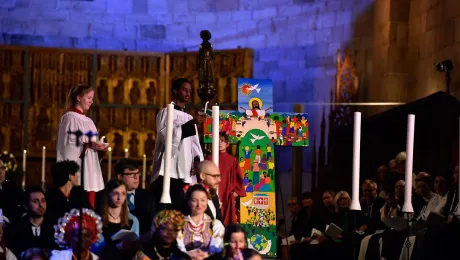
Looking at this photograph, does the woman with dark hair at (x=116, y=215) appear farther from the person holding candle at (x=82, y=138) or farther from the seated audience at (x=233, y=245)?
the person holding candle at (x=82, y=138)

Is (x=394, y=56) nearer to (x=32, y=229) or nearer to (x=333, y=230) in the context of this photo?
(x=333, y=230)

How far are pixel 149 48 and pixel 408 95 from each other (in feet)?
13.7

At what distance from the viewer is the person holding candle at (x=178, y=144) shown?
28.3 feet

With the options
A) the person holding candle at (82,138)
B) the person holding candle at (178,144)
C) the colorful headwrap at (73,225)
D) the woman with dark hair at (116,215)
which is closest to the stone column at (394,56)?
the person holding candle at (178,144)

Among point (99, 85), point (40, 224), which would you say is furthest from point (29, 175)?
point (40, 224)

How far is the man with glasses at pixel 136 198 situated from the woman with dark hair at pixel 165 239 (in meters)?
1.07

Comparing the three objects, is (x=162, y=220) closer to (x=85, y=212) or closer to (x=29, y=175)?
(x=85, y=212)

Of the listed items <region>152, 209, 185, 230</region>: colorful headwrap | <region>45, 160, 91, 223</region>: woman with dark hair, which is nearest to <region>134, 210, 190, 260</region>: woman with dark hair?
<region>152, 209, 185, 230</region>: colorful headwrap

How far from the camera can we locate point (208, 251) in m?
6.54

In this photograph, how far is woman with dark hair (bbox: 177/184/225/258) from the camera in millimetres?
6594

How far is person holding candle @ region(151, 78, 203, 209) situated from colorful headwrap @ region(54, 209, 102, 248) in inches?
75.9

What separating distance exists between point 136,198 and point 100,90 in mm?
6768

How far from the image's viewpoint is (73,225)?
6.65 m

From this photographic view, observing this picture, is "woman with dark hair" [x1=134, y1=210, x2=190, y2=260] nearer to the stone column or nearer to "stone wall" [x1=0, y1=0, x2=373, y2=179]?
the stone column
